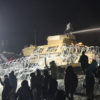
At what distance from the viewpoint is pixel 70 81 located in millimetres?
10367

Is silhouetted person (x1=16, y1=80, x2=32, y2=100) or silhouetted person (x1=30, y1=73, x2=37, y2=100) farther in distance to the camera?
silhouetted person (x1=30, y1=73, x2=37, y2=100)

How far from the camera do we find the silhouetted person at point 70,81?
408 inches

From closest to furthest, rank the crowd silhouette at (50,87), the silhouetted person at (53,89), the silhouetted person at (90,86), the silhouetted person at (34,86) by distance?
the silhouetted person at (90,86)
the crowd silhouette at (50,87)
the silhouetted person at (53,89)
the silhouetted person at (34,86)

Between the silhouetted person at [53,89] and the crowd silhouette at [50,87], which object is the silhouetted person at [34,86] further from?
the silhouetted person at [53,89]

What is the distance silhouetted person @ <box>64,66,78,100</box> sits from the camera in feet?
34.0

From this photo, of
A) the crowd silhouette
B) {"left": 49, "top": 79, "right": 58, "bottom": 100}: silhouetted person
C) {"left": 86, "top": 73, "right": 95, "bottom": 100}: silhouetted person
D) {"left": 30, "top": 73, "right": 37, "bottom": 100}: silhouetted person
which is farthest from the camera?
{"left": 30, "top": 73, "right": 37, "bottom": 100}: silhouetted person

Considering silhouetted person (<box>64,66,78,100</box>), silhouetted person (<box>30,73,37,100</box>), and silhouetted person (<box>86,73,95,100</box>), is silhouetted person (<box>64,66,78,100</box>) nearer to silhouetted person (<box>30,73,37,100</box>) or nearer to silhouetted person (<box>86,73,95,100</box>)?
silhouetted person (<box>86,73,95,100</box>)

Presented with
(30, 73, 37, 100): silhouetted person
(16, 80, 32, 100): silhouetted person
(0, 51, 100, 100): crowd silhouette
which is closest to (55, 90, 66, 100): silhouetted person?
(0, 51, 100, 100): crowd silhouette

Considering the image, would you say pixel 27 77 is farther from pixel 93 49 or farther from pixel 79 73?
pixel 93 49

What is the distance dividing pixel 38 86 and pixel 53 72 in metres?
2.50

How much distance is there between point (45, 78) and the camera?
442 inches

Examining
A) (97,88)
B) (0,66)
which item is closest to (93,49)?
(97,88)

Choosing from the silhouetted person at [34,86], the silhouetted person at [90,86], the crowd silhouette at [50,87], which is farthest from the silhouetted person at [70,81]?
the silhouetted person at [34,86]

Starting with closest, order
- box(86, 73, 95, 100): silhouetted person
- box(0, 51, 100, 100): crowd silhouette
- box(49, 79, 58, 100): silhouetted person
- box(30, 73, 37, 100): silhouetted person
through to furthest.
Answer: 1. box(86, 73, 95, 100): silhouetted person
2. box(0, 51, 100, 100): crowd silhouette
3. box(49, 79, 58, 100): silhouetted person
4. box(30, 73, 37, 100): silhouetted person
